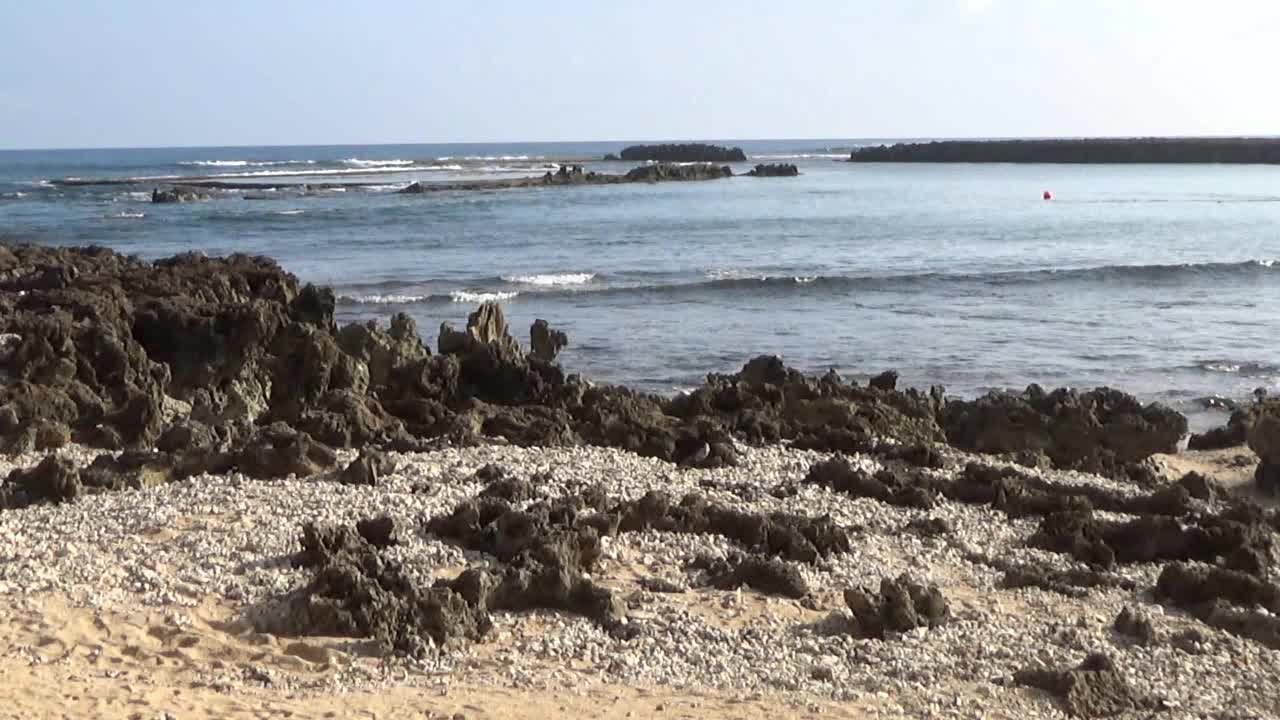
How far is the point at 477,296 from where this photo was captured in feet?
89.2

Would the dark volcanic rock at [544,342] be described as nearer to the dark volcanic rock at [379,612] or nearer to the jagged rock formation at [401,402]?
the jagged rock formation at [401,402]

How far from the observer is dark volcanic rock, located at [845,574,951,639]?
765 centimetres

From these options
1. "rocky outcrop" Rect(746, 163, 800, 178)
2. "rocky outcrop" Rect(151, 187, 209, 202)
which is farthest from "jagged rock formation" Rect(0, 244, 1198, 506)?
"rocky outcrop" Rect(746, 163, 800, 178)

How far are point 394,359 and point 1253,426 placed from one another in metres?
8.76

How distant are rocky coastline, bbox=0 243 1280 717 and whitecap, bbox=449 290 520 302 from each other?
11.1m

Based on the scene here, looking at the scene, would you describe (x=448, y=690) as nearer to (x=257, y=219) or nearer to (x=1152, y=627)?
(x=1152, y=627)

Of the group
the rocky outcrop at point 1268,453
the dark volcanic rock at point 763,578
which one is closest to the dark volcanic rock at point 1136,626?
the dark volcanic rock at point 763,578

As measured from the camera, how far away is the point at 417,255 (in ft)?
118

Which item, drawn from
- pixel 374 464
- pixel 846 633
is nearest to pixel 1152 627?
pixel 846 633

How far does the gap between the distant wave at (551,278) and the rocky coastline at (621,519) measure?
14202mm

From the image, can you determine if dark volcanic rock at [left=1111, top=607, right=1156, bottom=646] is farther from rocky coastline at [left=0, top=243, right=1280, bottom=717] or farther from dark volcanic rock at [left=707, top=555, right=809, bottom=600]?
dark volcanic rock at [left=707, top=555, right=809, bottom=600]

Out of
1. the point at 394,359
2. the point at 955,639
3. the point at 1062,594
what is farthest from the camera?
the point at 394,359

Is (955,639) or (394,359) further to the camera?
(394,359)

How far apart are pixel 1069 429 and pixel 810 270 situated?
19022 mm
